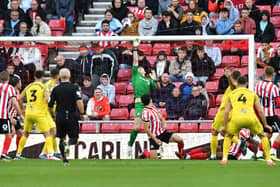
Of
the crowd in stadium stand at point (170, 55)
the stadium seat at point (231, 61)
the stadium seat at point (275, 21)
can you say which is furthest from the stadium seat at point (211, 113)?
the stadium seat at point (275, 21)

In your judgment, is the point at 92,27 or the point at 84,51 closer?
the point at 84,51

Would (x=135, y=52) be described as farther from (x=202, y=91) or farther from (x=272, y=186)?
(x=272, y=186)

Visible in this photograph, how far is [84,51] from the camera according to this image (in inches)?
781

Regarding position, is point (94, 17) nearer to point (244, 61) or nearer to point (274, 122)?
Result: point (244, 61)

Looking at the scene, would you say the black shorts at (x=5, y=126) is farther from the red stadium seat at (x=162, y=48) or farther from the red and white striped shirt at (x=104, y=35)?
the red stadium seat at (x=162, y=48)

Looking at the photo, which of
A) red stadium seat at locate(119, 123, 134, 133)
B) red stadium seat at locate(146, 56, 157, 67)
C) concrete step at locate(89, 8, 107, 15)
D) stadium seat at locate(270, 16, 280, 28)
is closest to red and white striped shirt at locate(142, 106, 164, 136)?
red stadium seat at locate(119, 123, 134, 133)

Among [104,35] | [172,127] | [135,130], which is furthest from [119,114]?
[104,35]

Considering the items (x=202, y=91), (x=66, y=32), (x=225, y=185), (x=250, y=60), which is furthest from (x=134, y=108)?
(x=225, y=185)

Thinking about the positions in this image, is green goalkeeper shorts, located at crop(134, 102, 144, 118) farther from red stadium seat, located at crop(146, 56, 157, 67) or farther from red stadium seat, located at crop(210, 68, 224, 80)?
red stadium seat, located at crop(210, 68, 224, 80)

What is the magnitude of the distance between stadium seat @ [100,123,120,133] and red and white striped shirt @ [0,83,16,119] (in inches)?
108

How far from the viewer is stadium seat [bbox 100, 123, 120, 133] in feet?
62.1

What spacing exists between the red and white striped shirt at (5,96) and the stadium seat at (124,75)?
351 cm

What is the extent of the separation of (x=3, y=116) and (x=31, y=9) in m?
6.66

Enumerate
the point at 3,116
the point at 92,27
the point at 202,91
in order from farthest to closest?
the point at 92,27 < the point at 202,91 < the point at 3,116
